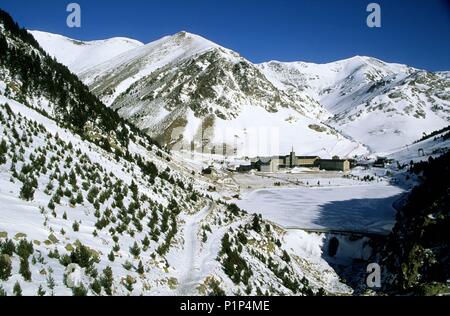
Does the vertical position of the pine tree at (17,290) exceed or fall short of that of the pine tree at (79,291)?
it exceeds it

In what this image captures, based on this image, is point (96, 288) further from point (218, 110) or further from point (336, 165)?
point (218, 110)

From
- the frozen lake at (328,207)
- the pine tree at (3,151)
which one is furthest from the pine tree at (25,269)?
the frozen lake at (328,207)

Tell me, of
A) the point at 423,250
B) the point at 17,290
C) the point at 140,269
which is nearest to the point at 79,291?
the point at 17,290

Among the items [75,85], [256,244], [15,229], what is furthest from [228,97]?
[15,229]

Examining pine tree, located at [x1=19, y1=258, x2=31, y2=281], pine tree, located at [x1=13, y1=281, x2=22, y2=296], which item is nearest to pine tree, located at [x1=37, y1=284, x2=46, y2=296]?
pine tree, located at [x1=13, y1=281, x2=22, y2=296]

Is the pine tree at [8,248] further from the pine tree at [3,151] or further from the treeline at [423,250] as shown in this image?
the treeline at [423,250]

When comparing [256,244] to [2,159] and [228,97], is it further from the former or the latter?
[228,97]
